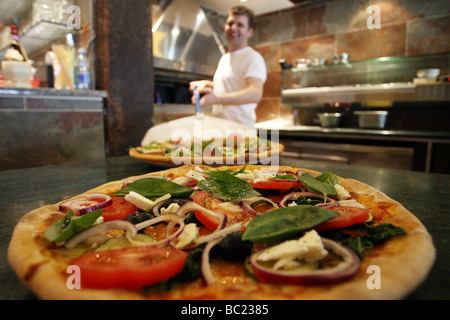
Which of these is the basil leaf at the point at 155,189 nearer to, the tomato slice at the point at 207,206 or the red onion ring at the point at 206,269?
the tomato slice at the point at 207,206

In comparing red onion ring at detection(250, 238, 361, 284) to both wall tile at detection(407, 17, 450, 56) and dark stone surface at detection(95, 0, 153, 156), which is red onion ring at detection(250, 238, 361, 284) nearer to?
dark stone surface at detection(95, 0, 153, 156)

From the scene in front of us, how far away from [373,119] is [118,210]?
13.1 ft

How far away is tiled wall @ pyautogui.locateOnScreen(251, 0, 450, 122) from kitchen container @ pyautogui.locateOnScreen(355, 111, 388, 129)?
108 cm

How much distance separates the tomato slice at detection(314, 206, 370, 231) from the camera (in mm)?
686

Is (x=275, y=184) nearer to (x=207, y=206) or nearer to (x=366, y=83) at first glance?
(x=207, y=206)

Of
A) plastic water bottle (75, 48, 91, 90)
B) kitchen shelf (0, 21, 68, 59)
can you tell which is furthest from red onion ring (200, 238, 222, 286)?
kitchen shelf (0, 21, 68, 59)

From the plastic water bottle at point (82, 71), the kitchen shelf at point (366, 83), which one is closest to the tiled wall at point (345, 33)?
the kitchen shelf at point (366, 83)

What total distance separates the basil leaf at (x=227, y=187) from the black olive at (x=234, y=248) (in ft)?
0.92

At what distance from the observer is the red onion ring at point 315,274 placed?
50 centimetres

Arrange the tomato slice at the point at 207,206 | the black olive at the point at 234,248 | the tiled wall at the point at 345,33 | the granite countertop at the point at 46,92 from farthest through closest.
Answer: the tiled wall at the point at 345,33
the granite countertop at the point at 46,92
the tomato slice at the point at 207,206
the black olive at the point at 234,248

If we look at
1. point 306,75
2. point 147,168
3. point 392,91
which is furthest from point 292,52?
point 147,168

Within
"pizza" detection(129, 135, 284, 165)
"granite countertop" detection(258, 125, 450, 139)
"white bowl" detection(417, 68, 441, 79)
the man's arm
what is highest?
"white bowl" detection(417, 68, 441, 79)
